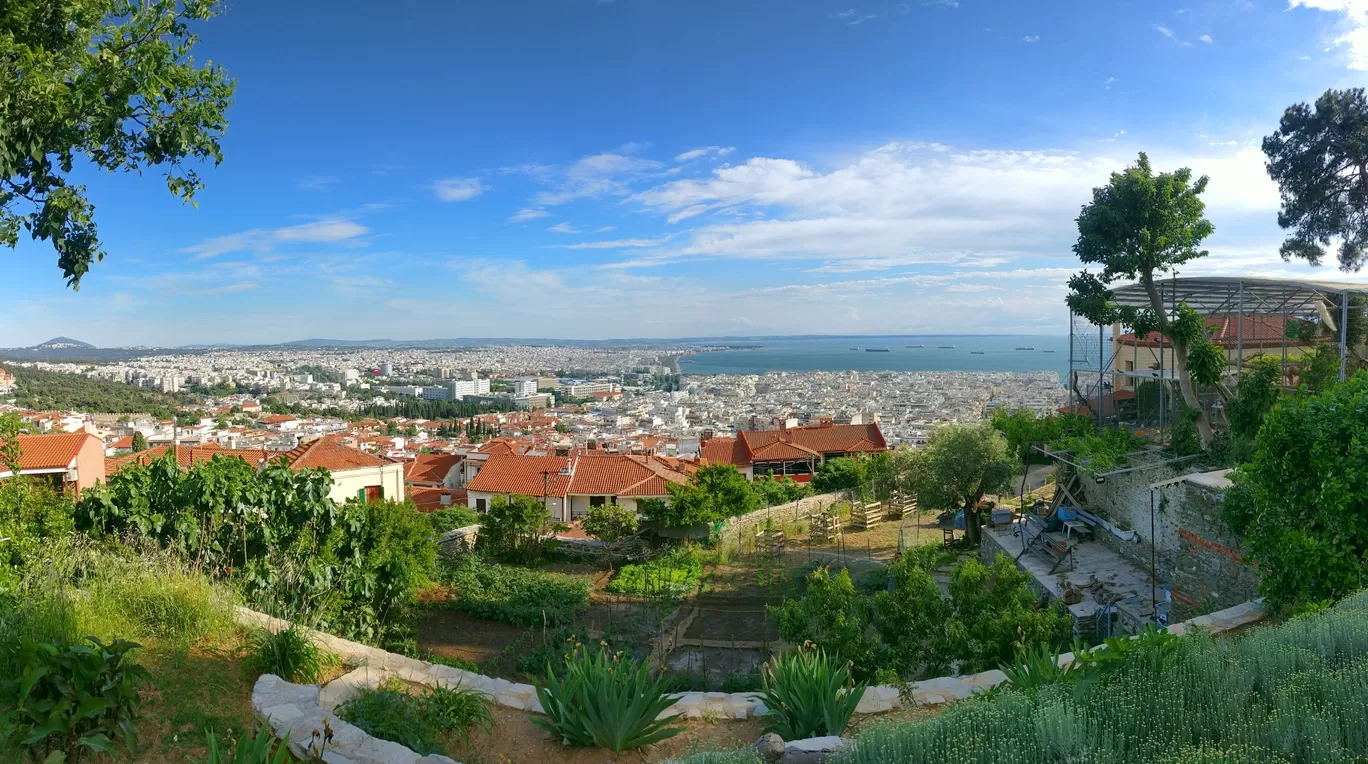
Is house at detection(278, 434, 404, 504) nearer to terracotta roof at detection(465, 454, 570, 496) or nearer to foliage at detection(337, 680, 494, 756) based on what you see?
terracotta roof at detection(465, 454, 570, 496)

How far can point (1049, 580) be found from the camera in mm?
10031

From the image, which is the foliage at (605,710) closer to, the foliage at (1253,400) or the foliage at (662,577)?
the foliage at (662,577)

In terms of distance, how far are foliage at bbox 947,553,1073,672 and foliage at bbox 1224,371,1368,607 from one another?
5.80 ft

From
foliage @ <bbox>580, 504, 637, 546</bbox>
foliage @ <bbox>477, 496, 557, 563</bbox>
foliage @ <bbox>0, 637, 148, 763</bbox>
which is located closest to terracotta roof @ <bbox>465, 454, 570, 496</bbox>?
foliage @ <bbox>580, 504, 637, 546</bbox>

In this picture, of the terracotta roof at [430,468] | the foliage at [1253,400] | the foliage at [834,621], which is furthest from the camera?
the terracotta roof at [430,468]

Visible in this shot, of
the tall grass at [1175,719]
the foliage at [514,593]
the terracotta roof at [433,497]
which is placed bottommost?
the terracotta roof at [433,497]

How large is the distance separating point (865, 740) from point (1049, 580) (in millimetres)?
8385

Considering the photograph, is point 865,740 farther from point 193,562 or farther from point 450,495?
point 450,495

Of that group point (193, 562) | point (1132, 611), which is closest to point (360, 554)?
point (193, 562)

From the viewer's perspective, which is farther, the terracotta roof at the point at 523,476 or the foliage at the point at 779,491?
the terracotta roof at the point at 523,476

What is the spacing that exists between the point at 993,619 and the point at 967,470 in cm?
892

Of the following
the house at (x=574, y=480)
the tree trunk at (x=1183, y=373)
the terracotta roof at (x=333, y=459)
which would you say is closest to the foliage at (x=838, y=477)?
the house at (x=574, y=480)

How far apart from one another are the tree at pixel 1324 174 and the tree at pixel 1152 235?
240 inches

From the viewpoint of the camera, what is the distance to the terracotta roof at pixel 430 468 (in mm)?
27281
